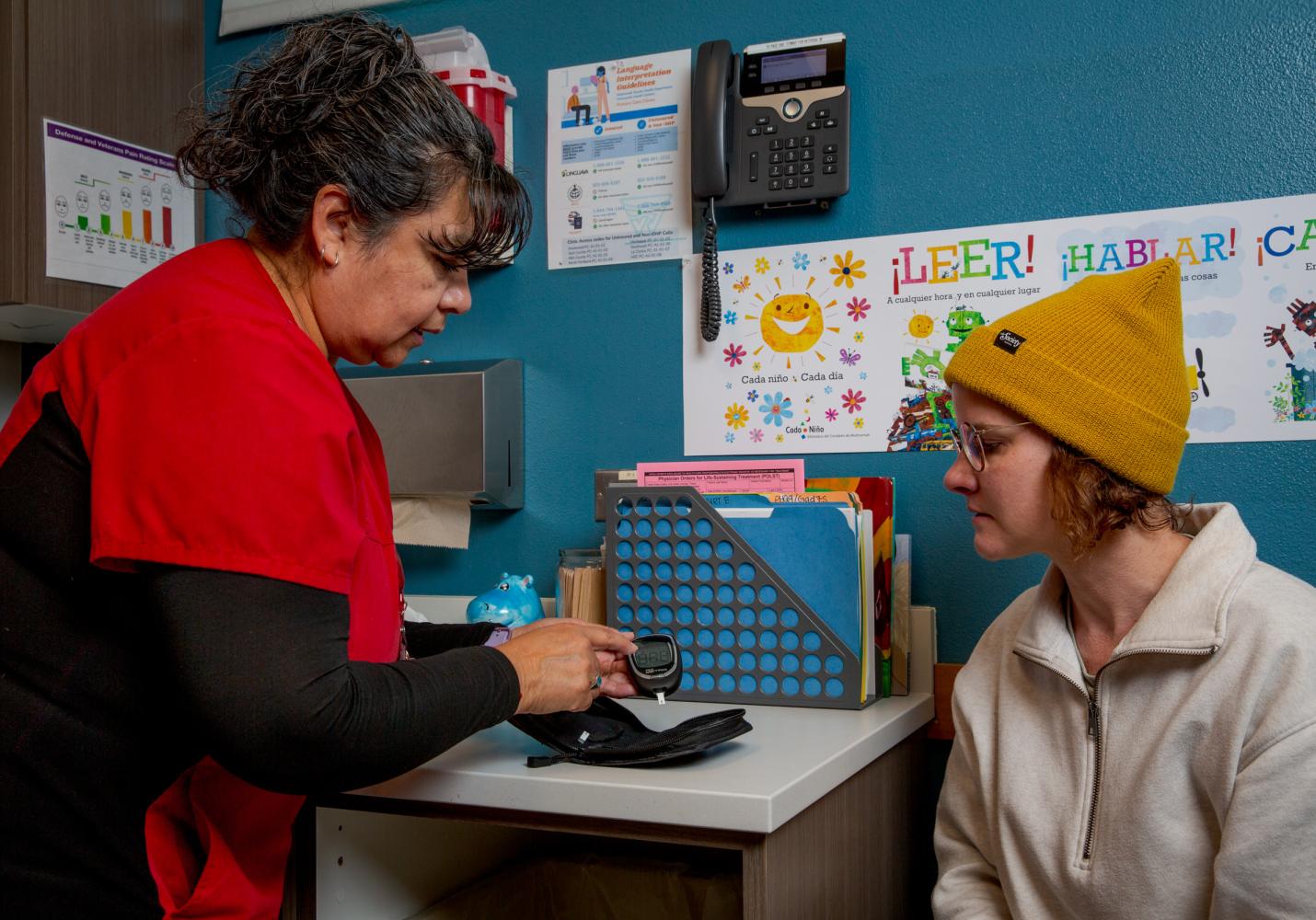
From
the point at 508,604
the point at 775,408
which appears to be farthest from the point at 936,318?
the point at 508,604

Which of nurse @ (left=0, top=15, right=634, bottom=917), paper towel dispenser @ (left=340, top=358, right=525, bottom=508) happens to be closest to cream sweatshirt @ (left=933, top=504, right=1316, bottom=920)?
nurse @ (left=0, top=15, right=634, bottom=917)

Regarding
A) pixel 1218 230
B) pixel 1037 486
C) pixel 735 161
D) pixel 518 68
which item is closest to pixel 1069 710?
pixel 1037 486

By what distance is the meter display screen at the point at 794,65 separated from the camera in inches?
64.5

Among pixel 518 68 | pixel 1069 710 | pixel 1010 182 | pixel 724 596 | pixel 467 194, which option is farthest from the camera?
pixel 518 68

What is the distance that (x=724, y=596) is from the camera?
1438 mm

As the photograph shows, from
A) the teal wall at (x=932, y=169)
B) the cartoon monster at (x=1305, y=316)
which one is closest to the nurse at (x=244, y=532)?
the teal wall at (x=932, y=169)

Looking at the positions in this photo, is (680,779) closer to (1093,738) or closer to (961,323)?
(1093,738)

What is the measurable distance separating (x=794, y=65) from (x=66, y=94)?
1169mm

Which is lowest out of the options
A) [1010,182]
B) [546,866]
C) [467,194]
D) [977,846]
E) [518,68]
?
[546,866]

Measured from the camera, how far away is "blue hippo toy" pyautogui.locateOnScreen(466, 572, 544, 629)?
5.54ft

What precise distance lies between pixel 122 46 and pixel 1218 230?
1.75m

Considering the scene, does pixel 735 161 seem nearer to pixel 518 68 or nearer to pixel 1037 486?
pixel 518 68

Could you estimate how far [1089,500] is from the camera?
110 centimetres

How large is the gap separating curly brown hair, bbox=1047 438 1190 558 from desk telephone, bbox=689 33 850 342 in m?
0.65
